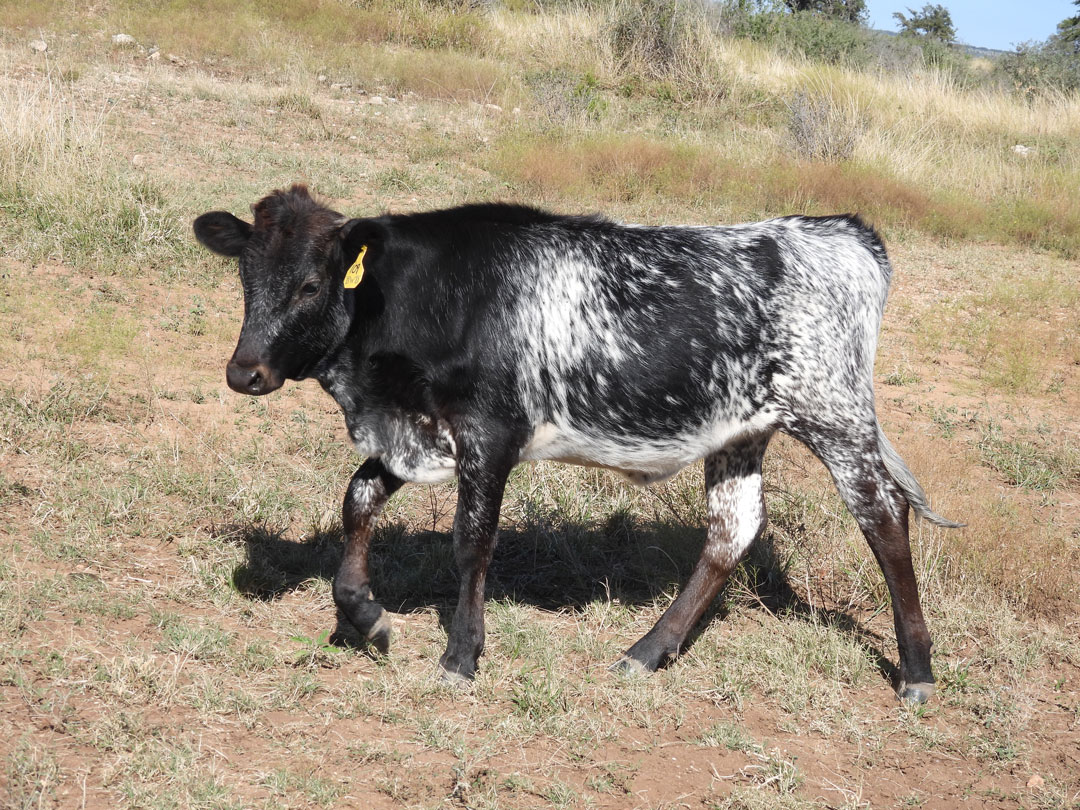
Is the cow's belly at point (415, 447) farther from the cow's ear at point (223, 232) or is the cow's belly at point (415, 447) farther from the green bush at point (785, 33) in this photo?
the green bush at point (785, 33)

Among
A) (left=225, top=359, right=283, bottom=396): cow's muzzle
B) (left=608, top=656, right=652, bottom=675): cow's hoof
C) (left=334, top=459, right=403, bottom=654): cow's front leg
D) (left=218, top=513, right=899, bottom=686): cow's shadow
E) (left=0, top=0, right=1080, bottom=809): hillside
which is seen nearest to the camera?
(left=0, top=0, right=1080, bottom=809): hillside

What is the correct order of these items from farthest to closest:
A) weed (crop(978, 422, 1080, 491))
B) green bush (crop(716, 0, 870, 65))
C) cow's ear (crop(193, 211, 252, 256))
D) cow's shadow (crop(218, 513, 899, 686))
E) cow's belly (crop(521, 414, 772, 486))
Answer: green bush (crop(716, 0, 870, 65)), weed (crop(978, 422, 1080, 491)), cow's shadow (crop(218, 513, 899, 686)), cow's belly (crop(521, 414, 772, 486)), cow's ear (crop(193, 211, 252, 256))

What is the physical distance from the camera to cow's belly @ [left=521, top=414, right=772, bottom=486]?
4680mm

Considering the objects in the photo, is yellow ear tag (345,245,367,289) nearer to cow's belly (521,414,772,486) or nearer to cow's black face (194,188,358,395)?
cow's black face (194,188,358,395)

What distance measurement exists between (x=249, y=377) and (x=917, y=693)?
3201 mm

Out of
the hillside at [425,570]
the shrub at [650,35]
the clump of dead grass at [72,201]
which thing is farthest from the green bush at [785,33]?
the clump of dead grass at [72,201]


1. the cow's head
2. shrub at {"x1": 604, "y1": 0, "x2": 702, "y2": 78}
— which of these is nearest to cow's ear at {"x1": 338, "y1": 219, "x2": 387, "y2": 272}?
the cow's head

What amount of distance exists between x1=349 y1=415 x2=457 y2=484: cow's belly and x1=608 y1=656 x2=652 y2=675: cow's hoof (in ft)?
3.85

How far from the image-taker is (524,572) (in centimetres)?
577

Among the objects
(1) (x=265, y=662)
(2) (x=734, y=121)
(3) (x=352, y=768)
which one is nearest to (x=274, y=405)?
(1) (x=265, y=662)

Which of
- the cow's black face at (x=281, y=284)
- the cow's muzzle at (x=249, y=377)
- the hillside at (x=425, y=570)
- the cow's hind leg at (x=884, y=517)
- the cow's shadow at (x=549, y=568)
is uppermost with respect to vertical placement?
the cow's black face at (x=281, y=284)

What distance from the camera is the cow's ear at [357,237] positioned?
4.38 m

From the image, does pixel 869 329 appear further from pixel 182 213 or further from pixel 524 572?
pixel 182 213

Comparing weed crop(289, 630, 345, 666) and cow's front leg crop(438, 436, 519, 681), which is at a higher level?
cow's front leg crop(438, 436, 519, 681)
